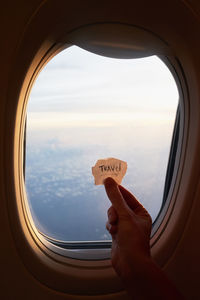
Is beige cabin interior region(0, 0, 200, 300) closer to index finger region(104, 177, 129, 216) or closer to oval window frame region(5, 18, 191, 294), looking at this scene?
oval window frame region(5, 18, 191, 294)

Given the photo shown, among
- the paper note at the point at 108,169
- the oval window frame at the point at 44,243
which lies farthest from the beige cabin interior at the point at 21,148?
the paper note at the point at 108,169

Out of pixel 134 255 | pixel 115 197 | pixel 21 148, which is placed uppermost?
pixel 21 148

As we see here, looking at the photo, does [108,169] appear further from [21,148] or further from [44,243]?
[44,243]

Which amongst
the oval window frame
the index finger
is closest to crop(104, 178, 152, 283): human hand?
the index finger

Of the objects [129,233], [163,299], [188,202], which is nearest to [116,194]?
[129,233]

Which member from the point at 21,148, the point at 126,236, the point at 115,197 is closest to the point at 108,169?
the point at 115,197

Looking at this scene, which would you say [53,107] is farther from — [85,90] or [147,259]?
[147,259]
